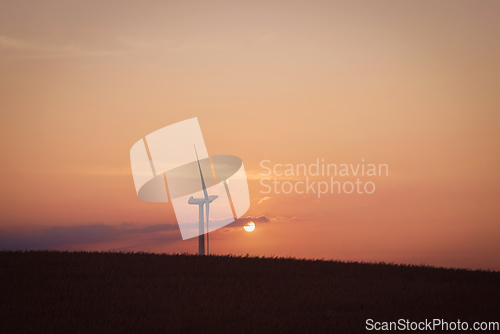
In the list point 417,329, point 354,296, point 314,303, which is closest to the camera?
point 417,329

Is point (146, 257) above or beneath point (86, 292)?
above

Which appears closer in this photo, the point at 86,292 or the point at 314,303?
the point at 314,303

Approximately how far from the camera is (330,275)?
27.5 meters

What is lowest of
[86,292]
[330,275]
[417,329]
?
[417,329]

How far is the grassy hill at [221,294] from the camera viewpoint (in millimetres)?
17312

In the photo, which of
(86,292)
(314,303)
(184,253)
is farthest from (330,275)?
(86,292)

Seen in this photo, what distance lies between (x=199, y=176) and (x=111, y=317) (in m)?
25.8

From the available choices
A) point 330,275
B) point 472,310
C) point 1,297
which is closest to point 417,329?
point 472,310

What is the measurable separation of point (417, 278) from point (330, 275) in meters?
5.51

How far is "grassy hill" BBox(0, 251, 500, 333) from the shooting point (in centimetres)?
1731

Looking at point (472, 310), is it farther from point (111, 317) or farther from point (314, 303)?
point (111, 317)

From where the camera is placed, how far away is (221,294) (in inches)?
869

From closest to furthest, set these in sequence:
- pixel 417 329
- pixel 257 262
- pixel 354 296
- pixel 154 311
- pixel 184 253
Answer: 1. pixel 417 329
2. pixel 154 311
3. pixel 354 296
4. pixel 257 262
5. pixel 184 253

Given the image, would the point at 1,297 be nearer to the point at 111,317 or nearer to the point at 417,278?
the point at 111,317
